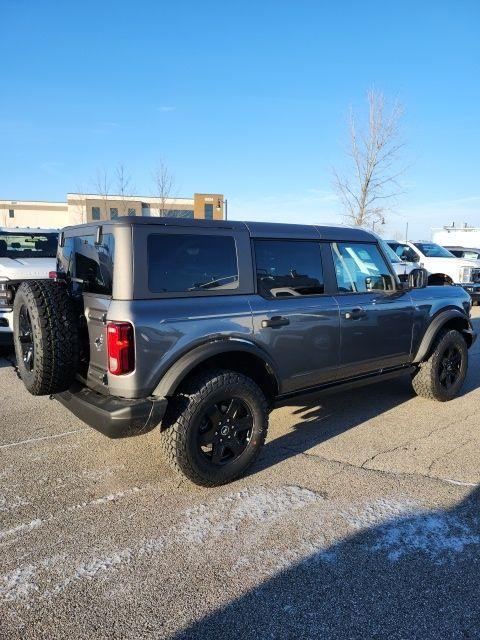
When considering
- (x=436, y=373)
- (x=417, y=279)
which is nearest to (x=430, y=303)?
→ (x=417, y=279)

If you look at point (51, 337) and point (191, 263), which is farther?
point (191, 263)

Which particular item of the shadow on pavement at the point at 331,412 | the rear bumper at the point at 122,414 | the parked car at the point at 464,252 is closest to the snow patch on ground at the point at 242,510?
the shadow on pavement at the point at 331,412

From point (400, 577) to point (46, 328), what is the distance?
2.58 meters

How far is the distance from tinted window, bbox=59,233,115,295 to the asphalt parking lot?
142cm

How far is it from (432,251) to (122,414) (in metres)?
15.0

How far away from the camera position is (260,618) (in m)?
2.24

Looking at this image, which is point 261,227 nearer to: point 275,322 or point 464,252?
point 275,322

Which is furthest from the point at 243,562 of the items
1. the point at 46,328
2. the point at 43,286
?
the point at 43,286

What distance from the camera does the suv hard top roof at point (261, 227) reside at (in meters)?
3.20

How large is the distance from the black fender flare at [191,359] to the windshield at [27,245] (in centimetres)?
Result: 610

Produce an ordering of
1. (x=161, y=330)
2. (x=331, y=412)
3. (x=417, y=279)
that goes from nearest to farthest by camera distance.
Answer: (x=161, y=330) < (x=417, y=279) < (x=331, y=412)

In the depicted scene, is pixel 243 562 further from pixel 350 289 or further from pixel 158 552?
pixel 350 289

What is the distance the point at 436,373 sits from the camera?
5.20 metres

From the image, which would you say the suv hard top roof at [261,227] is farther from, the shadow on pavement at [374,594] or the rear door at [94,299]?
the shadow on pavement at [374,594]
